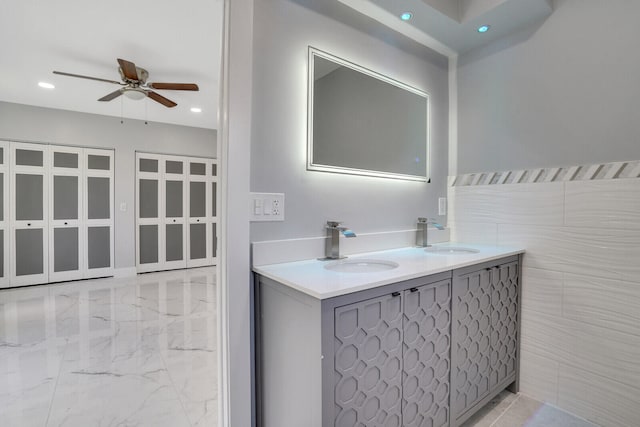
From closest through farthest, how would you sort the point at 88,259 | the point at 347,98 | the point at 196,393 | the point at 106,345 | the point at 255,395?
the point at 255,395 < the point at 347,98 < the point at 196,393 < the point at 106,345 < the point at 88,259

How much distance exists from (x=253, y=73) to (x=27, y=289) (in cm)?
485

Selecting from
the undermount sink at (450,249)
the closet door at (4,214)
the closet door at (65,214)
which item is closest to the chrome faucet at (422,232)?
the undermount sink at (450,249)

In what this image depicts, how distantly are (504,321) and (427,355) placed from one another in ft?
2.58

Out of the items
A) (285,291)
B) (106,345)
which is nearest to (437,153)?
(285,291)

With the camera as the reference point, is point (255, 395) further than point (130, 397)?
No

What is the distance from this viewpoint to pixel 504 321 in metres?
1.74

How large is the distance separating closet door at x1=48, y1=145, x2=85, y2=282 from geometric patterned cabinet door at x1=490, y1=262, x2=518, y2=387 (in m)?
5.41

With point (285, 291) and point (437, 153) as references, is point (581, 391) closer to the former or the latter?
point (437, 153)

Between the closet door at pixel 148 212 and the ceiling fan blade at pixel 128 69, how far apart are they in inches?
94.1

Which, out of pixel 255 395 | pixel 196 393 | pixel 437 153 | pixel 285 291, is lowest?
pixel 196 393

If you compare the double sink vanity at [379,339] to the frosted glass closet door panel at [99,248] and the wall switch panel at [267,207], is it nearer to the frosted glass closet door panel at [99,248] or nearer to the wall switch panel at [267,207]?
the wall switch panel at [267,207]

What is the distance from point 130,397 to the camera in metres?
1.74

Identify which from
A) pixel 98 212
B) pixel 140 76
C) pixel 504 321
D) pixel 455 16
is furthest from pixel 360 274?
pixel 98 212

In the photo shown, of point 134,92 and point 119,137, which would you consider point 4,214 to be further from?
point 134,92
